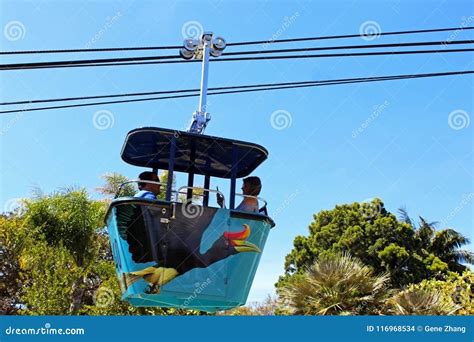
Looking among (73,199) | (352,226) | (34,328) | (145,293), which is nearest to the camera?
(145,293)

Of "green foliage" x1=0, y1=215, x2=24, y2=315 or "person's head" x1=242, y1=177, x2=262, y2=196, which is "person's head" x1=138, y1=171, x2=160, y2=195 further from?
"green foliage" x1=0, y1=215, x2=24, y2=315

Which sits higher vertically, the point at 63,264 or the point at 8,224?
the point at 8,224

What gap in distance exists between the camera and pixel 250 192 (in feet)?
21.2

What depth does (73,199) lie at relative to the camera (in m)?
17.6

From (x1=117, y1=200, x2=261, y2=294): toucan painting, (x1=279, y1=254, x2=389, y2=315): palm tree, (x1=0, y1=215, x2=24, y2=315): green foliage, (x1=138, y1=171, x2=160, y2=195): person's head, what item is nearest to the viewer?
(x1=117, y1=200, x2=261, y2=294): toucan painting

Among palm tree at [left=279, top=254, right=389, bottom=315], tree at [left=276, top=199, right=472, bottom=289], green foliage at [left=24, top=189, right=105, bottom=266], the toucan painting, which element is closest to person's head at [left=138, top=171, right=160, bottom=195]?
the toucan painting

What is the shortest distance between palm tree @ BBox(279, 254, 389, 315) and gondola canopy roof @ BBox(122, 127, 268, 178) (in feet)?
28.3

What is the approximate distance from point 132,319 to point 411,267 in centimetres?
2316

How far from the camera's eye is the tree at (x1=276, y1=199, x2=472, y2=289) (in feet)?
87.3

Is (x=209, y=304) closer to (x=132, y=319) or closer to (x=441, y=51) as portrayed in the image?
(x=132, y=319)

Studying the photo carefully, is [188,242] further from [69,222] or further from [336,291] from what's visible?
[69,222]

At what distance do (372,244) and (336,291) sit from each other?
44.2 feet

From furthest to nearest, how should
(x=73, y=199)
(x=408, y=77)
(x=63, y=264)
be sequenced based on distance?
1. (x=73, y=199)
2. (x=63, y=264)
3. (x=408, y=77)

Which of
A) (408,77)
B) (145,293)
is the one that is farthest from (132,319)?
(408,77)
